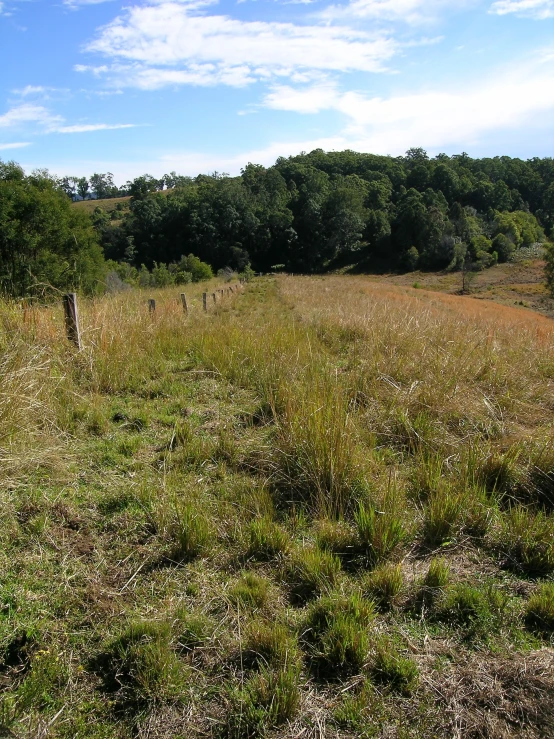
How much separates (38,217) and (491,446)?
30093 millimetres

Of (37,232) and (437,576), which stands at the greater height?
(37,232)

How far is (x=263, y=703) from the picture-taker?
170 centimetres

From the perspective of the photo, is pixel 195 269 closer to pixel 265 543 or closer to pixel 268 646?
pixel 265 543

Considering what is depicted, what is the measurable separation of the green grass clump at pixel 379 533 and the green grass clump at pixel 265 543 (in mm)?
422

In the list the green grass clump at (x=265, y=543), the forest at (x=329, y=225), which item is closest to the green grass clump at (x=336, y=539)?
the green grass clump at (x=265, y=543)

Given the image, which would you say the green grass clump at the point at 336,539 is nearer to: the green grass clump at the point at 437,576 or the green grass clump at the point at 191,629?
the green grass clump at the point at 437,576

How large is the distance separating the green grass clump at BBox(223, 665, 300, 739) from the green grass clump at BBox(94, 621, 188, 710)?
0.23 meters

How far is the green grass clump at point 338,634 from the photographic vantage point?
1.84 m

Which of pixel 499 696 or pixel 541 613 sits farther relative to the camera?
pixel 541 613

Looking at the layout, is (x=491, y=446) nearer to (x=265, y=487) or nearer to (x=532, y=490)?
(x=532, y=490)

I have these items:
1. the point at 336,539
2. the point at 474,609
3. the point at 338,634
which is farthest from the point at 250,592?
the point at 474,609

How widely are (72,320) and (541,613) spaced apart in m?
5.06

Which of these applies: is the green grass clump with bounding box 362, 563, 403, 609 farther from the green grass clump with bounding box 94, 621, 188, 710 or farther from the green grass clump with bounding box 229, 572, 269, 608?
the green grass clump with bounding box 94, 621, 188, 710

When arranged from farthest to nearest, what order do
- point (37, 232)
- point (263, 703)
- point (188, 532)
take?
point (37, 232)
point (188, 532)
point (263, 703)
